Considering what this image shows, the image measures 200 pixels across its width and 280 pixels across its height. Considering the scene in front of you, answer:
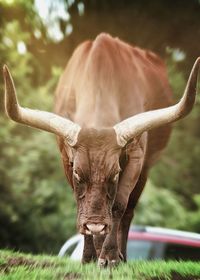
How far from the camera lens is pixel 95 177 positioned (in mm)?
5785

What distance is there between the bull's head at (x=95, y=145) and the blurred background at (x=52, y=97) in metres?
2.81

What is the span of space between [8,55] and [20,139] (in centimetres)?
502

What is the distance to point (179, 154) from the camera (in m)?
19.6

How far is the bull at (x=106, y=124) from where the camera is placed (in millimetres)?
5785

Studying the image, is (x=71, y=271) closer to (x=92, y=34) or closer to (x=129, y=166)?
(x=129, y=166)

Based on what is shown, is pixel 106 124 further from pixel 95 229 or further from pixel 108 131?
pixel 95 229

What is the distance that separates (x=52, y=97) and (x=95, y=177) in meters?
7.90

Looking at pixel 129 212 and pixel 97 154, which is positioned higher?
pixel 97 154

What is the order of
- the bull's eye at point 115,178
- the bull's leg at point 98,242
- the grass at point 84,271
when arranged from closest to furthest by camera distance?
the grass at point 84,271 → the bull's eye at point 115,178 → the bull's leg at point 98,242

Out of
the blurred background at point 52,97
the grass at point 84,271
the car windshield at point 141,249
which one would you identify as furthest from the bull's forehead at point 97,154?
the car windshield at point 141,249

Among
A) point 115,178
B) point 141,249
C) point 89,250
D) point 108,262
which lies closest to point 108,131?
point 115,178

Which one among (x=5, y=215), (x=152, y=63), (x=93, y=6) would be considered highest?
(x=93, y=6)

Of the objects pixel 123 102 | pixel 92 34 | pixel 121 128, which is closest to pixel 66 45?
pixel 92 34

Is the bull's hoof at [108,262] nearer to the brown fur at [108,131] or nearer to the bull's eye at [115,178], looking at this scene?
the brown fur at [108,131]
